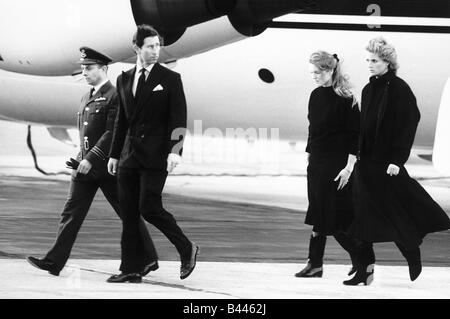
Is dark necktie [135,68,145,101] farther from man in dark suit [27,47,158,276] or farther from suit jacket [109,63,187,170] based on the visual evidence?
man in dark suit [27,47,158,276]

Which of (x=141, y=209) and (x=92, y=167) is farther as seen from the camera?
(x=92, y=167)

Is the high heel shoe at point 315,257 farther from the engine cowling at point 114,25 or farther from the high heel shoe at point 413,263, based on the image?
the engine cowling at point 114,25

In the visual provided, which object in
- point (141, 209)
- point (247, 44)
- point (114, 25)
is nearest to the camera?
point (141, 209)

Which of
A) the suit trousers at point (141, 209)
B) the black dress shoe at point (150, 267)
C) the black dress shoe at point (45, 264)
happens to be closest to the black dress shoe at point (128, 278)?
the suit trousers at point (141, 209)

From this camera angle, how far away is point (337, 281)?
958cm

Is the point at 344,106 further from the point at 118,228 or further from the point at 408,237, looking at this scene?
the point at 118,228

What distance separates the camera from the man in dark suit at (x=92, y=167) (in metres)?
9.30

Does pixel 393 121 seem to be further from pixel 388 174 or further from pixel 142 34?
pixel 142 34

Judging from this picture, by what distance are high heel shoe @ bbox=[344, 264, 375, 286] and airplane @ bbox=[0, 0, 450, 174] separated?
381cm

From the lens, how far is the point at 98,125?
30.7 feet

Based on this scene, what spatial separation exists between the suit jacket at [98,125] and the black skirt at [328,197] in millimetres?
1411

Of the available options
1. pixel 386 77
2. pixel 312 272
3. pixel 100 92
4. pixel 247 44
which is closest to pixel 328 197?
pixel 312 272

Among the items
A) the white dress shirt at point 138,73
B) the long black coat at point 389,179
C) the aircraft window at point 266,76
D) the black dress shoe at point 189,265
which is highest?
the white dress shirt at point 138,73

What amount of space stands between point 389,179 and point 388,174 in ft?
0.14
